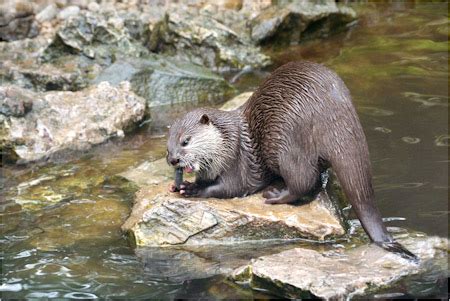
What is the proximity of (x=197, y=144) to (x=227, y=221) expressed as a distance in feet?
1.61

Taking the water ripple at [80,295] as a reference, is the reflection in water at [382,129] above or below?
above

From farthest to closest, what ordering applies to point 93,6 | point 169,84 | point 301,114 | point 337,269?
point 93,6
point 169,84
point 301,114
point 337,269

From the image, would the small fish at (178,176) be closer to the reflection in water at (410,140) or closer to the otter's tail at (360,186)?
the otter's tail at (360,186)

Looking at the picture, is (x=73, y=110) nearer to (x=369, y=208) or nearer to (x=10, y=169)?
(x=10, y=169)

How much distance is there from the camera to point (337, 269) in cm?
402

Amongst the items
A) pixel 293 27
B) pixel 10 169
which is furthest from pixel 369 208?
pixel 293 27

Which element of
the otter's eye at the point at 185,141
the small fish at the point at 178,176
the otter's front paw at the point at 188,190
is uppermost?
the otter's eye at the point at 185,141

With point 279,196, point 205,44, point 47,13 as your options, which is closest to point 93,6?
point 47,13

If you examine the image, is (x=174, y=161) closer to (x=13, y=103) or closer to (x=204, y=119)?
(x=204, y=119)

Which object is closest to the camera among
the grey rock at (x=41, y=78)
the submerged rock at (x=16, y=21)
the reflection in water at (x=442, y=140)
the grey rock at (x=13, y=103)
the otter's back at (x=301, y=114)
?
the otter's back at (x=301, y=114)

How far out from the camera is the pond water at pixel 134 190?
4.30 metres

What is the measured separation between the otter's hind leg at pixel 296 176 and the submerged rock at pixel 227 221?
0.07 metres

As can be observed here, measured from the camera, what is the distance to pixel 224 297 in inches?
160

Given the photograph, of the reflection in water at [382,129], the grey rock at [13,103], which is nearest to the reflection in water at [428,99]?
the reflection in water at [382,129]
